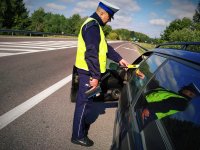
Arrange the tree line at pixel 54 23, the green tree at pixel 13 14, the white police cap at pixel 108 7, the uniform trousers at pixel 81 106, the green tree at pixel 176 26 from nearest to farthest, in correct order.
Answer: the white police cap at pixel 108 7 < the uniform trousers at pixel 81 106 < the tree line at pixel 54 23 < the green tree at pixel 13 14 < the green tree at pixel 176 26

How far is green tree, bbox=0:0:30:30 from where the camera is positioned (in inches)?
2317

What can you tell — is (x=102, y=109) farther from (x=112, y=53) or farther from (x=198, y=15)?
(x=198, y=15)

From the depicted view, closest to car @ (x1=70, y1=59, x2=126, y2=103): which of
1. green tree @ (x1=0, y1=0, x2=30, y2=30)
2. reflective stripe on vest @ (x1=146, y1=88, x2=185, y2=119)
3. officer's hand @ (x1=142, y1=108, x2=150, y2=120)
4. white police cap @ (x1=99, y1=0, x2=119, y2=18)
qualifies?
white police cap @ (x1=99, y1=0, x2=119, y2=18)

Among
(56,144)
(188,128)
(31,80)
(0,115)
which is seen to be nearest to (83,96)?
(56,144)

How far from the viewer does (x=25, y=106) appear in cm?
477

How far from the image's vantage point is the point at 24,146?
328 centimetres

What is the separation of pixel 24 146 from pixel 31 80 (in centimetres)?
385

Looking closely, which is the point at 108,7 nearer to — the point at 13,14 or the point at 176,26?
the point at 13,14

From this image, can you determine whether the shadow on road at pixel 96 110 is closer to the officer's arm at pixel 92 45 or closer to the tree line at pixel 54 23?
the officer's arm at pixel 92 45

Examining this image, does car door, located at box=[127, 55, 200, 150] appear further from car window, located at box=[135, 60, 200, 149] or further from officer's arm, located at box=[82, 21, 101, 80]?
officer's arm, located at box=[82, 21, 101, 80]

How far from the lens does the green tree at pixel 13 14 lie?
58.8 meters

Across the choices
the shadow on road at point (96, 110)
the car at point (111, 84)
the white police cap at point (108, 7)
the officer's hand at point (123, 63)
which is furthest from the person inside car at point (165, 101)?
the shadow on road at point (96, 110)

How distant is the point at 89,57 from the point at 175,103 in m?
1.60

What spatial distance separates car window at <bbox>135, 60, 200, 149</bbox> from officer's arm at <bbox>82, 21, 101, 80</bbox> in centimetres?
96
